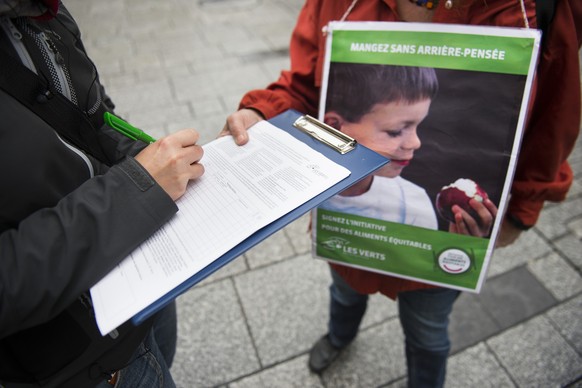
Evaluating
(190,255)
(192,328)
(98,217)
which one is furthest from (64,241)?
(192,328)

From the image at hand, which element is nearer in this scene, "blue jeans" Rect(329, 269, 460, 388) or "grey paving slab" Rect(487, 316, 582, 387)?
"blue jeans" Rect(329, 269, 460, 388)

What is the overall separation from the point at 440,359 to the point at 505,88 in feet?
3.45

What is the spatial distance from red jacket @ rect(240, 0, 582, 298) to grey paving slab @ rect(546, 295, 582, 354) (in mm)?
1212

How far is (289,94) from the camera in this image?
1.32 meters

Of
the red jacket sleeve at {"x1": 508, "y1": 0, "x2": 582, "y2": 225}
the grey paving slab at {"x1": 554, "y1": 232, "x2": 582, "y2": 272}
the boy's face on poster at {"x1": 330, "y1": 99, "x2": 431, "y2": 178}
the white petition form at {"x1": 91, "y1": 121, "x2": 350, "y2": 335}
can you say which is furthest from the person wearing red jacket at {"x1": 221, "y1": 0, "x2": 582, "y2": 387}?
the grey paving slab at {"x1": 554, "y1": 232, "x2": 582, "y2": 272}

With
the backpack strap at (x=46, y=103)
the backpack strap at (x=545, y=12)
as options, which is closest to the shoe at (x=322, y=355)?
the backpack strap at (x=46, y=103)

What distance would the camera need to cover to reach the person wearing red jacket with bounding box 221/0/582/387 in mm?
940

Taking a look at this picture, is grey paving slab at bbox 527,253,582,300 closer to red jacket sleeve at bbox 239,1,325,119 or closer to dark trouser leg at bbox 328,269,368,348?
dark trouser leg at bbox 328,269,368,348

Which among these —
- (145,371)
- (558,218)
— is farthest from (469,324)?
(145,371)

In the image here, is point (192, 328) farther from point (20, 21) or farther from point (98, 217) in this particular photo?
point (20, 21)

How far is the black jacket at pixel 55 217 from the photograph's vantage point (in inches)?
26.4

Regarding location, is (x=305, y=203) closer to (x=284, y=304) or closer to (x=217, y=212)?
(x=217, y=212)

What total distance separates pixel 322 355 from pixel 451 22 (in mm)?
1556

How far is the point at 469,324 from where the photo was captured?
6.75 feet
